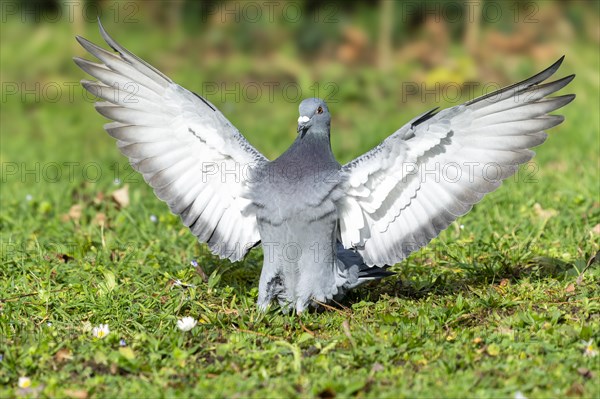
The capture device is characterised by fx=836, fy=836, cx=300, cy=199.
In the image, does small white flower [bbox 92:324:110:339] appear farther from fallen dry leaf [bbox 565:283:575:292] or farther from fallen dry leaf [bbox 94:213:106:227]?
fallen dry leaf [bbox 565:283:575:292]

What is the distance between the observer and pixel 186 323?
3.91 m

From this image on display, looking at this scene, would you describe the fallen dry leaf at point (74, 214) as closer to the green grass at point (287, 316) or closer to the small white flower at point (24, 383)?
the green grass at point (287, 316)

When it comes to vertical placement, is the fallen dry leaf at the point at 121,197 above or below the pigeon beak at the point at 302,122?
below

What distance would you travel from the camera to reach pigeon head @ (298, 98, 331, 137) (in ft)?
14.2

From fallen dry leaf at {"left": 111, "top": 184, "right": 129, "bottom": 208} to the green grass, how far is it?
5 cm

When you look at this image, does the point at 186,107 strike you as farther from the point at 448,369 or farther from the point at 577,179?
the point at 577,179

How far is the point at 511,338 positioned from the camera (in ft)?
12.3

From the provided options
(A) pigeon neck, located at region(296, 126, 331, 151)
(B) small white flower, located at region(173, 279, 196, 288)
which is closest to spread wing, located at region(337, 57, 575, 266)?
(A) pigeon neck, located at region(296, 126, 331, 151)

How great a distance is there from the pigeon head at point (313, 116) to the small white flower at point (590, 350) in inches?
66.0

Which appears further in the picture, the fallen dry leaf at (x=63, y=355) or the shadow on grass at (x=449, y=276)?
the shadow on grass at (x=449, y=276)

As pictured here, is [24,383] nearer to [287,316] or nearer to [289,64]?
[287,316]

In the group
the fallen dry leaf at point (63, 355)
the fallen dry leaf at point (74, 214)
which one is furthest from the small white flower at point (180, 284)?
the fallen dry leaf at point (74, 214)

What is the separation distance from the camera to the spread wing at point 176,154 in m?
4.41

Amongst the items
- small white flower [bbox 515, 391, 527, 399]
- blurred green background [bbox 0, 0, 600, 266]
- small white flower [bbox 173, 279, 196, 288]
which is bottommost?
small white flower [bbox 515, 391, 527, 399]
